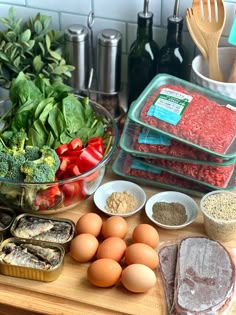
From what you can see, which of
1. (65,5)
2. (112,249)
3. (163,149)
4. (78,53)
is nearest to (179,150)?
(163,149)

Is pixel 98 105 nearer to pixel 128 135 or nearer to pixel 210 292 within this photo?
pixel 128 135

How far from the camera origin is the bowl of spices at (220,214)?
1.17 metres

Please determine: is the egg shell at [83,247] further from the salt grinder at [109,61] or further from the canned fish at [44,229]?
the salt grinder at [109,61]

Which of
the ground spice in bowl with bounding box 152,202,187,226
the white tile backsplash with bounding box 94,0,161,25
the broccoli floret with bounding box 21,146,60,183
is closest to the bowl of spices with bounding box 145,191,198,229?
the ground spice in bowl with bounding box 152,202,187,226

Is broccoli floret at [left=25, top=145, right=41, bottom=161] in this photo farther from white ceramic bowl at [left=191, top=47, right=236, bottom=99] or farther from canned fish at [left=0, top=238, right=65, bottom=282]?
white ceramic bowl at [left=191, top=47, right=236, bottom=99]

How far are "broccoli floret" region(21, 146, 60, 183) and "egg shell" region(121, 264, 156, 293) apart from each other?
0.24m

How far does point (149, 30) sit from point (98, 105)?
0.21 metres

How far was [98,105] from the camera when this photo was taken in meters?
1.37

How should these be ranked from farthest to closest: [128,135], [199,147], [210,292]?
[128,135] → [199,147] → [210,292]

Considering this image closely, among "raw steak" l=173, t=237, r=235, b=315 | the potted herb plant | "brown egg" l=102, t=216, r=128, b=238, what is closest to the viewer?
"raw steak" l=173, t=237, r=235, b=315

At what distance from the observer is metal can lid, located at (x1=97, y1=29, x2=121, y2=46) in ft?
4.54

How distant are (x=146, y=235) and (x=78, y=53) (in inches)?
19.6

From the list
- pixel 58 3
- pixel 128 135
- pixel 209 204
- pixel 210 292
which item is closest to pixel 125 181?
pixel 128 135

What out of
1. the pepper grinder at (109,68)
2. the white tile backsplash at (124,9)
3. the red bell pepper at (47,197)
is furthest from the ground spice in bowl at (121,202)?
the white tile backsplash at (124,9)
